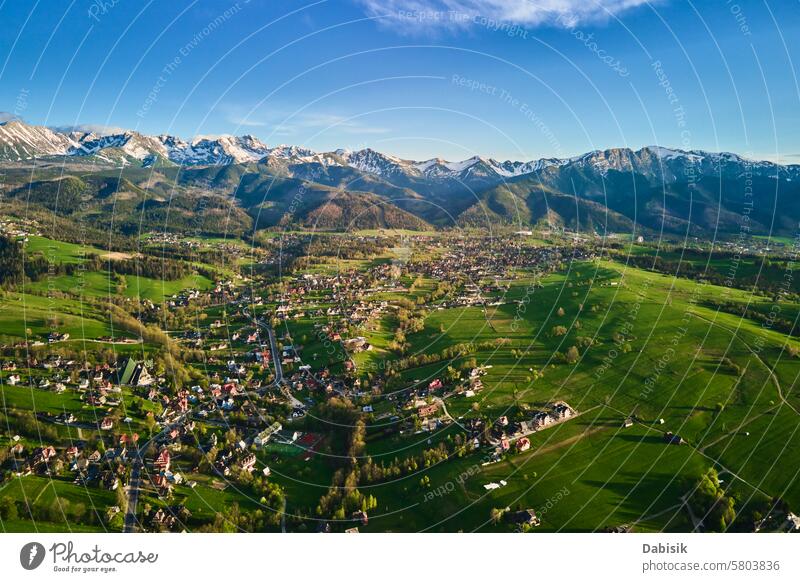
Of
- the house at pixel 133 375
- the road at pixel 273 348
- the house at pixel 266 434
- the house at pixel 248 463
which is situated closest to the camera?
the house at pixel 248 463

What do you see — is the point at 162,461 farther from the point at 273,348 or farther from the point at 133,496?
the point at 273,348

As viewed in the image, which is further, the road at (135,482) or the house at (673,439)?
the house at (673,439)

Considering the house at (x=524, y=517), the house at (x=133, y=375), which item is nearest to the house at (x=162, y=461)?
the house at (x=133, y=375)

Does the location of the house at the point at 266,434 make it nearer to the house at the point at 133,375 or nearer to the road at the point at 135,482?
the road at the point at 135,482

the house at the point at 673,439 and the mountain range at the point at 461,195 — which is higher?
the mountain range at the point at 461,195

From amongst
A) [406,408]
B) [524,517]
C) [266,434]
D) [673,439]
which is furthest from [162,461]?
[673,439]
